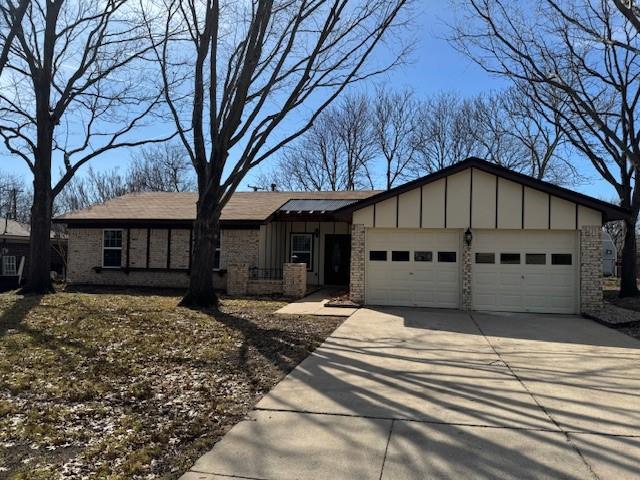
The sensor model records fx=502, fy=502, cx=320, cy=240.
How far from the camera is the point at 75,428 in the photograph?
4.69m

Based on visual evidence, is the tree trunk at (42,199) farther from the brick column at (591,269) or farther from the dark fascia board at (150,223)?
the brick column at (591,269)

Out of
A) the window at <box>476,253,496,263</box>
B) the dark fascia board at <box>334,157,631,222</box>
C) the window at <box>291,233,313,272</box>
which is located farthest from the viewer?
the window at <box>291,233,313,272</box>

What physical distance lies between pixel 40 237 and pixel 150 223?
4588 mm

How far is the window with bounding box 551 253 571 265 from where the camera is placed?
45.5 feet

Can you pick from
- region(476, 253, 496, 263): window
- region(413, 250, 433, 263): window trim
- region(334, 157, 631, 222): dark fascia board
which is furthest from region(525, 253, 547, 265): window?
region(413, 250, 433, 263): window trim

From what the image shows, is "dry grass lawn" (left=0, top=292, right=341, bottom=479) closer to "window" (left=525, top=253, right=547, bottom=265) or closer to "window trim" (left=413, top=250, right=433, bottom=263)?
"window trim" (left=413, top=250, right=433, bottom=263)

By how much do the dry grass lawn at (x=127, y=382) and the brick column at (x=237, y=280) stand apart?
556 centimetres

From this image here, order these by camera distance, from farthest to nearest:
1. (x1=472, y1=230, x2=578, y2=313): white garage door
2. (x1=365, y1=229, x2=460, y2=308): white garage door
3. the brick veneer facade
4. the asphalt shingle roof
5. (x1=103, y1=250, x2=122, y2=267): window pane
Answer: (x1=103, y1=250, x2=122, y2=267): window pane
the asphalt shingle roof
the brick veneer facade
(x1=365, y1=229, x2=460, y2=308): white garage door
(x1=472, y1=230, x2=578, y2=313): white garage door

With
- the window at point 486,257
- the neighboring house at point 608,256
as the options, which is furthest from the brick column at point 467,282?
the neighboring house at point 608,256

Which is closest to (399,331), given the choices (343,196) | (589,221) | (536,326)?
(536,326)

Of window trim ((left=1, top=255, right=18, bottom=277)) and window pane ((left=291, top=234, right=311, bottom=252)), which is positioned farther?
window trim ((left=1, top=255, right=18, bottom=277))

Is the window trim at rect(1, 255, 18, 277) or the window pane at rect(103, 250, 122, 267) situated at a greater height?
the window pane at rect(103, 250, 122, 267)

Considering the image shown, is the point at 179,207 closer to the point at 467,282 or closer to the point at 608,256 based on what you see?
the point at 467,282

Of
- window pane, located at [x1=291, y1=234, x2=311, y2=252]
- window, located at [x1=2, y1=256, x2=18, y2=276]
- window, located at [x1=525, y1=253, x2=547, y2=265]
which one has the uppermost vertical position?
window pane, located at [x1=291, y1=234, x2=311, y2=252]
